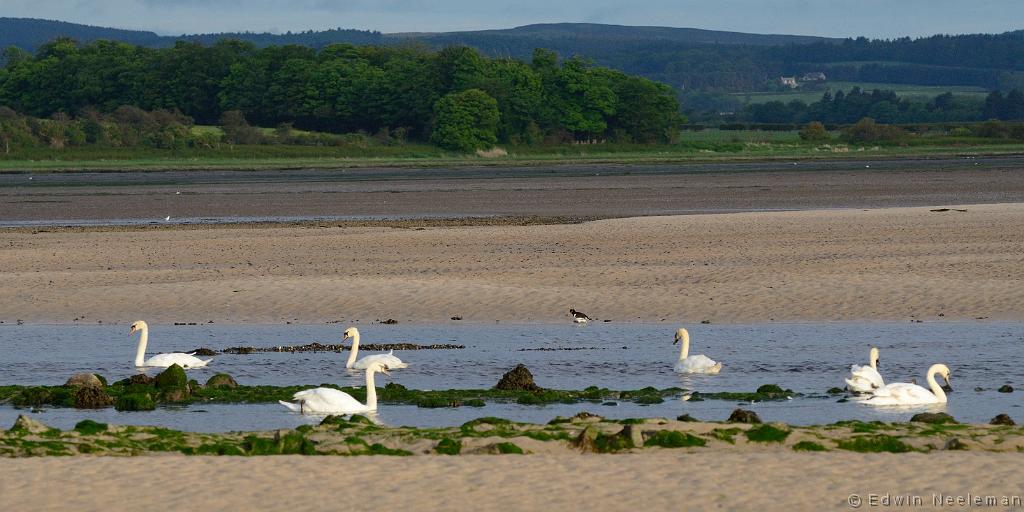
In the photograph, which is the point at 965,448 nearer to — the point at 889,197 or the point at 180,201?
the point at 889,197

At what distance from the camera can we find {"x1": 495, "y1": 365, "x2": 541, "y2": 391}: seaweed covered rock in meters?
15.2

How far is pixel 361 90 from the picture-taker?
121 meters

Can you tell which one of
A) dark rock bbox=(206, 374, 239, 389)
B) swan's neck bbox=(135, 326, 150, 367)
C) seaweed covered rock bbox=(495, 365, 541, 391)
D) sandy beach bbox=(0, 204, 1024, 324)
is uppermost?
seaweed covered rock bbox=(495, 365, 541, 391)

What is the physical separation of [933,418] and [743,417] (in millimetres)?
1629

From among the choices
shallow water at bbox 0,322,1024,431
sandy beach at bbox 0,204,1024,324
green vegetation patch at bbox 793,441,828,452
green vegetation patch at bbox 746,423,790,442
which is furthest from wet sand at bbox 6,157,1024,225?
green vegetation patch at bbox 793,441,828,452

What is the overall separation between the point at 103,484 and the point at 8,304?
1460cm

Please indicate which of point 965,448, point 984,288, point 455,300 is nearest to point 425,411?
point 965,448

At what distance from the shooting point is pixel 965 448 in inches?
449

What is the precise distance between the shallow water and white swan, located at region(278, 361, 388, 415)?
0.12 meters

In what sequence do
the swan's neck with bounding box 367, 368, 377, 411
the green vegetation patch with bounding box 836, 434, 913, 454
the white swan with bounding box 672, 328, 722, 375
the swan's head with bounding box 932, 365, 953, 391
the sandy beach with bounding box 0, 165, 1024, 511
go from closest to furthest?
the sandy beach with bounding box 0, 165, 1024, 511
the green vegetation patch with bounding box 836, 434, 913, 454
the swan's neck with bounding box 367, 368, 377, 411
the swan's head with bounding box 932, 365, 953, 391
the white swan with bounding box 672, 328, 722, 375

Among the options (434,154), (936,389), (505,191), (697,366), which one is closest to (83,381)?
(697,366)

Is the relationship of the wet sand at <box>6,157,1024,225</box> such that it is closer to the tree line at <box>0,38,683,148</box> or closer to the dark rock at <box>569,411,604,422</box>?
the dark rock at <box>569,411,604,422</box>

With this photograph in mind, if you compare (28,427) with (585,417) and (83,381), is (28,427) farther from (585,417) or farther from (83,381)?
(585,417)

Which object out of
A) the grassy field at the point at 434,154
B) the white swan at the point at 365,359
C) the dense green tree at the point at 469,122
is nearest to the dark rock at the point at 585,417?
the white swan at the point at 365,359
